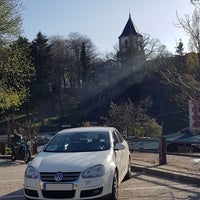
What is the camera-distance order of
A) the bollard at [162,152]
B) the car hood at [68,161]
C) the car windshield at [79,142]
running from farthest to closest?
the bollard at [162,152] → the car windshield at [79,142] → the car hood at [68,161]

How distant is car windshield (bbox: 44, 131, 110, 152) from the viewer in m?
9.28

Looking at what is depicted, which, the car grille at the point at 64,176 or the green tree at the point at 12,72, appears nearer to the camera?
the car grille at the point at 64,176

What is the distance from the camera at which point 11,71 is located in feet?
94.5

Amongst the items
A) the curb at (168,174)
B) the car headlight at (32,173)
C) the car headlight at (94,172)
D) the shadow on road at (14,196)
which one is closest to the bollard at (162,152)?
the curb at (168,174)

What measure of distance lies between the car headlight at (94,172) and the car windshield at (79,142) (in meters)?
1.20

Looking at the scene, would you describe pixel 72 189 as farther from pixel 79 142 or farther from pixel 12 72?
pixel 12 72

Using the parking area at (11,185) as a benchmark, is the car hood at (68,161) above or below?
above

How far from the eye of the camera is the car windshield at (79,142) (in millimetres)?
9277

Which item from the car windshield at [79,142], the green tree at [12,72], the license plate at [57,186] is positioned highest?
the green tree at [12,72]

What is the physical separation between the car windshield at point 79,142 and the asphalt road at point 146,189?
1160mm

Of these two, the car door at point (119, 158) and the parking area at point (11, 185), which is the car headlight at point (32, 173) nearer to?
the parking area at point (11, 185)

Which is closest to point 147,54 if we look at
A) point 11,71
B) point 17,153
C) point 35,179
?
point 11,71

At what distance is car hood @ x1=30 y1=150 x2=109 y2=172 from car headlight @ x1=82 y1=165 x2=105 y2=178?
0.28ft

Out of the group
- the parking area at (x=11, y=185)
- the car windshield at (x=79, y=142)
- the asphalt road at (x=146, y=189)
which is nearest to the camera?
the asphalt road at (x=146, y=189)
